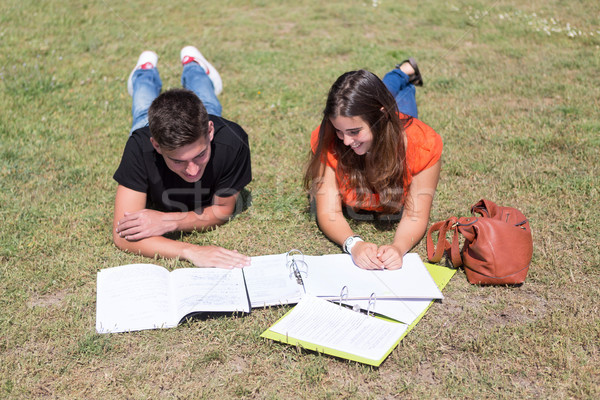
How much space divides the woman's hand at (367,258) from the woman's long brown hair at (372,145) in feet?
2.03

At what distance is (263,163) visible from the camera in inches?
229

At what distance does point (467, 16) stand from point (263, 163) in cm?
614

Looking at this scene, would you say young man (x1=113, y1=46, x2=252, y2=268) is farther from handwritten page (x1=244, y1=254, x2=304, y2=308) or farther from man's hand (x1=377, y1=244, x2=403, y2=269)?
man's hand (x1=377, y1=244, x2=403, y2=269)

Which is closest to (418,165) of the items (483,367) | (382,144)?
(382,144)

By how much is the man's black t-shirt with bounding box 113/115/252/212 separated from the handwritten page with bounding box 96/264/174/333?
2.47ft

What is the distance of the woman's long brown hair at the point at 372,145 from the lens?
384cm

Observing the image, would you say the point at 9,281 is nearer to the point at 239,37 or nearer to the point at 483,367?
the point at 483,367

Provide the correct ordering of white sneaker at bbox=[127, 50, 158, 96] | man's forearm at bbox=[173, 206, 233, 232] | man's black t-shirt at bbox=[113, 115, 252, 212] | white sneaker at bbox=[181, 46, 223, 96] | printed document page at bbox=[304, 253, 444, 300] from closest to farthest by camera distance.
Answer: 1. printed document page at bbox=[304, 253, 444, 300]
2. man's black t-shirt at bbox=[113, 115, 252, 212]
3. man's forearm at bbox=[173, 206, 233, 232]
4. white sneaker at bbox=[127, 50, 158, 96]
5. white sneaker at bbox=[181, 46, 223, 96]

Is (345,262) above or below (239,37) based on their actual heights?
below

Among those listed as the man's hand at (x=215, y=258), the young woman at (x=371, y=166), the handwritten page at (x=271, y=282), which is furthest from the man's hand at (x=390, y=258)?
the man's hand at (x=215, y=258)

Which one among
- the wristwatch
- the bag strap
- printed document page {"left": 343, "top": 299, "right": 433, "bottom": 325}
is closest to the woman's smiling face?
the wristwatch

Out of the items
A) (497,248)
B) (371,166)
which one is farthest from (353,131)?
(497,248)

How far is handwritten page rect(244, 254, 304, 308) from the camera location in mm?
3678

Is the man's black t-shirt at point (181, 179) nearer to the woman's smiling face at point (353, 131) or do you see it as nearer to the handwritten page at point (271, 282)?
the handwritten page at point (271, 282)
